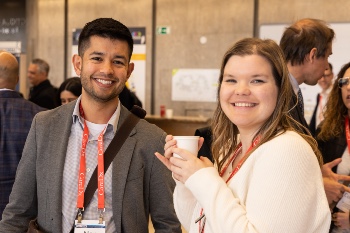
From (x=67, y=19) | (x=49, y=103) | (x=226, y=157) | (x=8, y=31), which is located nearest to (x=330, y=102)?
(x=226, y=157)

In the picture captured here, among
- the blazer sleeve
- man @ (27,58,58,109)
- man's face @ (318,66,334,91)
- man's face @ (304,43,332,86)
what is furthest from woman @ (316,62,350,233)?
man @ (27,58,58,109)

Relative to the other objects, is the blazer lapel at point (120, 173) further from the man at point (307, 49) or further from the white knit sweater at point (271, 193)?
the man at point (307, 49)

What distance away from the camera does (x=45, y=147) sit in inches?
82.5

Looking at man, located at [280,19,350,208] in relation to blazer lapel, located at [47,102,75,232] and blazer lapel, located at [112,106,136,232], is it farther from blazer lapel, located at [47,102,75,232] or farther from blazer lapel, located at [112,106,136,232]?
blazer lapel, located at [47,102,75,232]

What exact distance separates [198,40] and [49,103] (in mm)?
3358

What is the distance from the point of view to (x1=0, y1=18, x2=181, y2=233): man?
6.60ft

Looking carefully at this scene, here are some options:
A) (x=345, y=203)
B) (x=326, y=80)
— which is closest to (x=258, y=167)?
(x=345, y=203)

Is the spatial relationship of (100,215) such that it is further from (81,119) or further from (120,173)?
(81,119)

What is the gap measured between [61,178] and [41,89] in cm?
484

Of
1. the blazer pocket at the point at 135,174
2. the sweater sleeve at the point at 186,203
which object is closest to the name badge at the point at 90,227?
the blazer pocket at the point at 135,174

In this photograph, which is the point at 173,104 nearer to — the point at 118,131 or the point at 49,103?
the point at 49,103

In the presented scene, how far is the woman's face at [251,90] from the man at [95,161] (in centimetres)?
66

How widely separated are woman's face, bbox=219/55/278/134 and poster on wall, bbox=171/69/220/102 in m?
6.93

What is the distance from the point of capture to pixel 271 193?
52.5 inches
